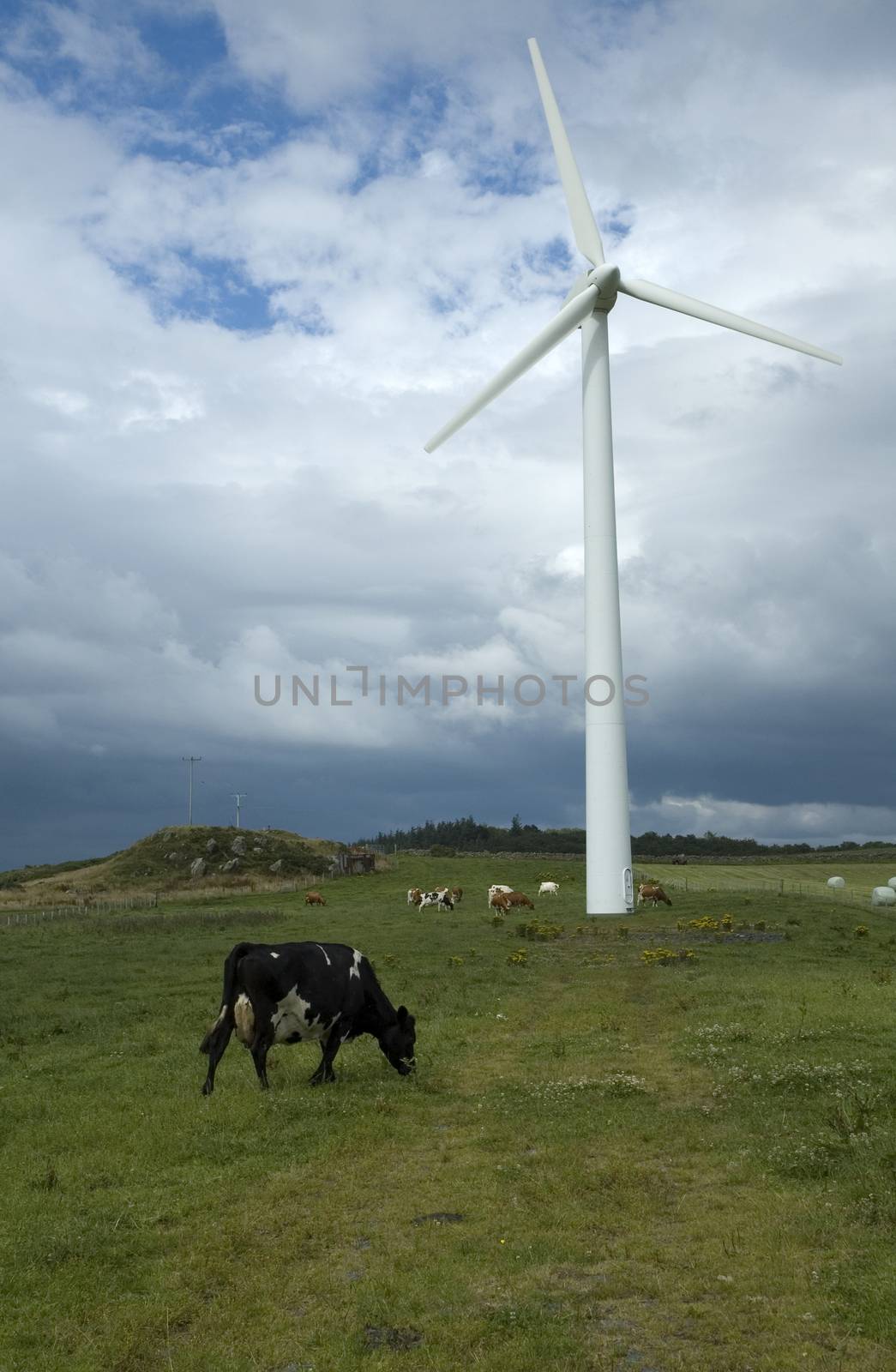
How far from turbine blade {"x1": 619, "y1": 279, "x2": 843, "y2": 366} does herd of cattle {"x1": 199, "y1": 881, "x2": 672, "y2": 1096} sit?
36.4 meters

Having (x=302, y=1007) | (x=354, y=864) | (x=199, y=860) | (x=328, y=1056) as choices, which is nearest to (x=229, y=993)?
(x=302, y=1007)

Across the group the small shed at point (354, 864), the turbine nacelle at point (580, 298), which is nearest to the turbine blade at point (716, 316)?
the turbine nacelle at point (580, 298)

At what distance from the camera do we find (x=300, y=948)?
669 inches

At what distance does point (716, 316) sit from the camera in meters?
45.5

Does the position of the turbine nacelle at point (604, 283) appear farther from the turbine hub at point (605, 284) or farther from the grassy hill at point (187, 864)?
the grassy hill at point (187, 864)

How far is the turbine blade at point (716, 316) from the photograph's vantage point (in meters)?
45.1

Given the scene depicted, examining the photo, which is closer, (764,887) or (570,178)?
(570,178)

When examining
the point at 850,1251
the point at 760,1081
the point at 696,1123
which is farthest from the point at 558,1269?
the point at 760,1081

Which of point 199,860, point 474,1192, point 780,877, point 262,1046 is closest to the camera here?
point 474,1192

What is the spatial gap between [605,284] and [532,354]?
205 inches

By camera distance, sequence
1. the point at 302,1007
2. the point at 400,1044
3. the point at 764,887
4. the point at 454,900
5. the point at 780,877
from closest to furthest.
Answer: the point at 302,1007, the point at 400,1044, the point at 454,900, the point at 764,887, the point at 780,877

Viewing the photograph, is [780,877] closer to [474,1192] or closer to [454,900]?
[454,900]

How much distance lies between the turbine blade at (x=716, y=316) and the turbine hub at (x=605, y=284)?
1.26 metres

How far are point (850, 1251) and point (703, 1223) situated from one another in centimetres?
153
